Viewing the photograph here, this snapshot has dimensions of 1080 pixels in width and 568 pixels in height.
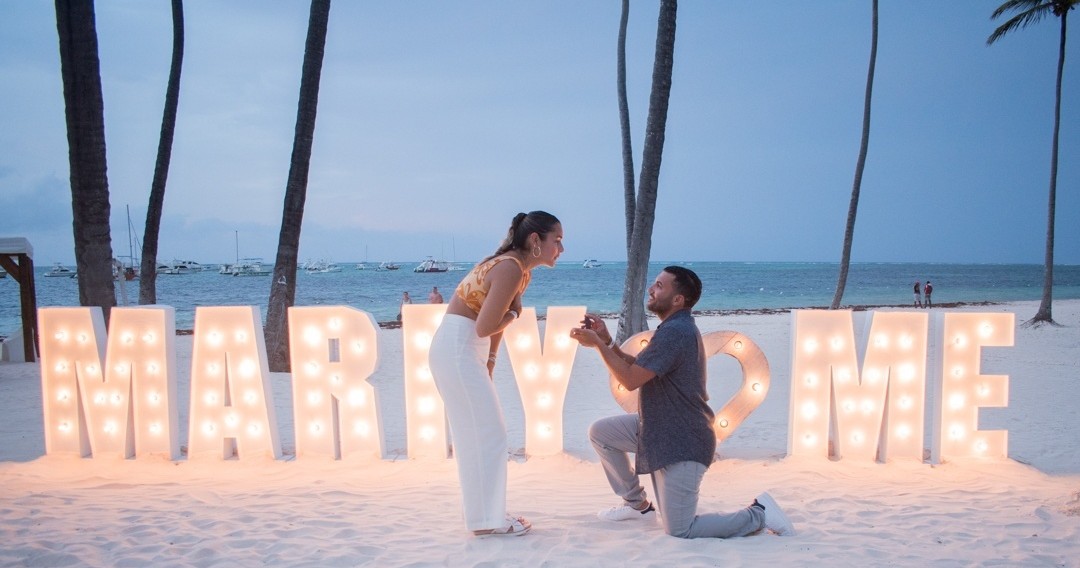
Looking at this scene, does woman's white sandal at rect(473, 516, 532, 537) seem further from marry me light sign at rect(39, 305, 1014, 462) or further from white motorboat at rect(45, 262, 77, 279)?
white motorboat at rect(45, 262, 77, 279)

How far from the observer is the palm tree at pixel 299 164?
1118cm

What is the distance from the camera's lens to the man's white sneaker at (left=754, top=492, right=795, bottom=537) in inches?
175

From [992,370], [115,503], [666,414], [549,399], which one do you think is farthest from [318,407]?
[992,370]

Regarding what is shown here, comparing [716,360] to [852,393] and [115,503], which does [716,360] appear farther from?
[115,503]

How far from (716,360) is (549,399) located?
8.57 meters

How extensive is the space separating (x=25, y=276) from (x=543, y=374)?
45.8ft

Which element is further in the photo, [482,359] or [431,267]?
[431,267]

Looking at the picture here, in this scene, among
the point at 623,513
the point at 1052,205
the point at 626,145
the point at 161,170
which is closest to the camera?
the point at 623,513

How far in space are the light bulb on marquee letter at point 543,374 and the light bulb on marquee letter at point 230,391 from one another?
7.96 ft

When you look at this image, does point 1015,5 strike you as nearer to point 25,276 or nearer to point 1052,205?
point 1052,205

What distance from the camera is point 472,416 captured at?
4266 mm

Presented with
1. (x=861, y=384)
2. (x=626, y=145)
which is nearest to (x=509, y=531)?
(x=861, y=384)

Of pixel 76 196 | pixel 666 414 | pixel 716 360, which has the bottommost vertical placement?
pixel 716 360

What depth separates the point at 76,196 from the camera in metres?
8.87
